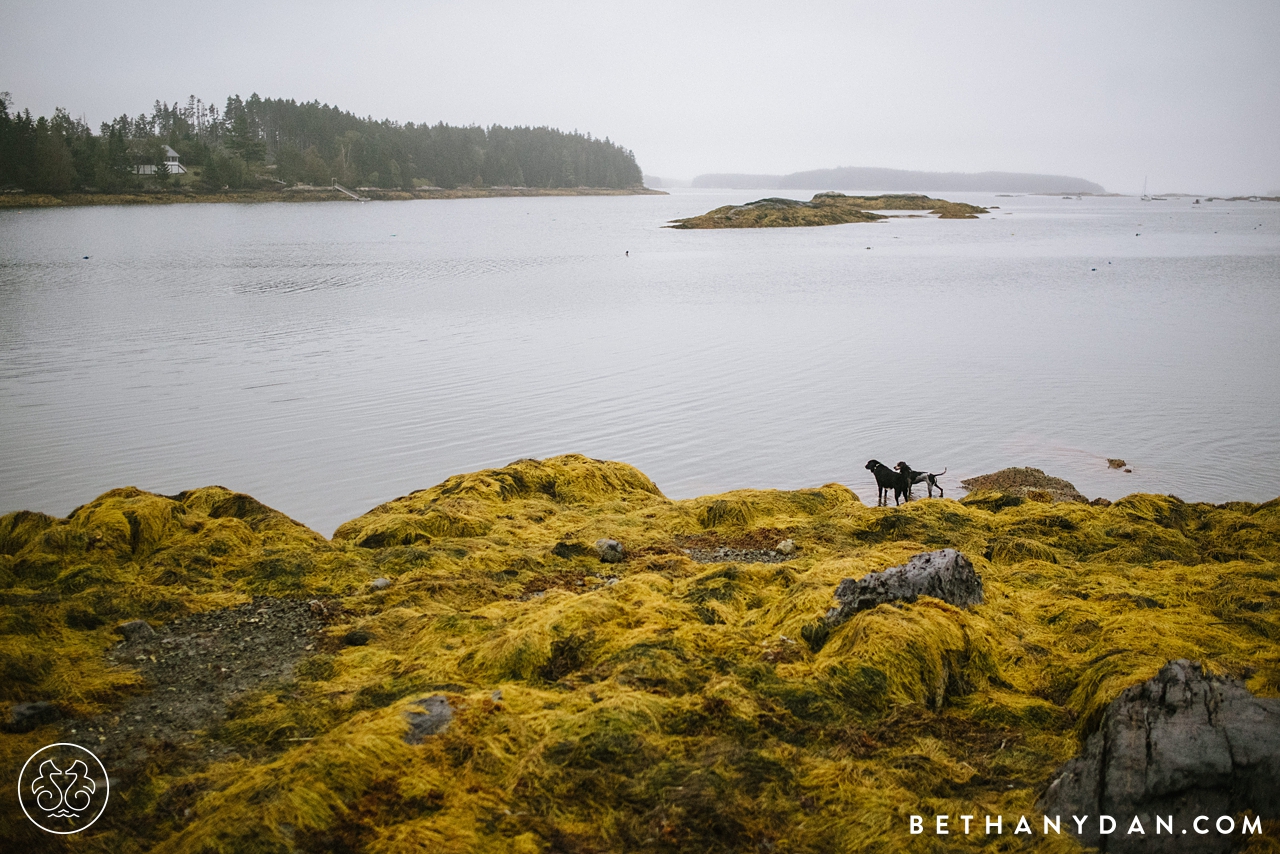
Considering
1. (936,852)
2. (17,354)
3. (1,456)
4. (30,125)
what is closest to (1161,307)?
(936,852)

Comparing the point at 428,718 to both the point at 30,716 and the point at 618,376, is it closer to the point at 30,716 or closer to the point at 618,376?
the point at 30,716

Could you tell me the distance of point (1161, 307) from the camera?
26062mm

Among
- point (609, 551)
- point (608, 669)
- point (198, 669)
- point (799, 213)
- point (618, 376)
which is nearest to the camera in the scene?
point (608, 669)

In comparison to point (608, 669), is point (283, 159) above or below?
above

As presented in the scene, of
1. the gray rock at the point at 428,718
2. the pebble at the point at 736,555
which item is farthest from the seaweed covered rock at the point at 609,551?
the gray rock at the point at 428,718

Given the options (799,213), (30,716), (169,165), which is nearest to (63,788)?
(30,716)

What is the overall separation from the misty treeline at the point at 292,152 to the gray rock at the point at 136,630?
317 feet

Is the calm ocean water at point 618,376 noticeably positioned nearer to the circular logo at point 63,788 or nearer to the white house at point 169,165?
the circular logo at point 63,788

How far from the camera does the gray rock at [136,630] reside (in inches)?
193

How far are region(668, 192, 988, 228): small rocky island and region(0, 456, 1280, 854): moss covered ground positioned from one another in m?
69.9

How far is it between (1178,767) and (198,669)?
16.6ft

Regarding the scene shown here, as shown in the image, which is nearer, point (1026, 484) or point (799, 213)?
point (1026, 484)

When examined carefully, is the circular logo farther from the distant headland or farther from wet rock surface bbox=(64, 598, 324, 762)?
the distant headland

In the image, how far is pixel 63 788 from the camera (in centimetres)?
347
